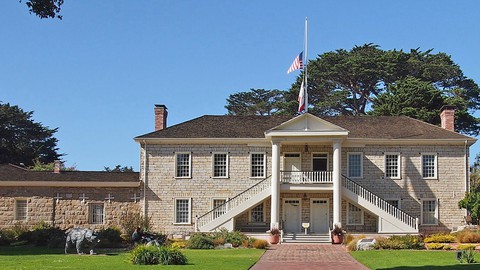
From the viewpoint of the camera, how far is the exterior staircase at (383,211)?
129ft

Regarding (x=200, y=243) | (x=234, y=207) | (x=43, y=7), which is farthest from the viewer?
(x=234, y=207)

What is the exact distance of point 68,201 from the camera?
42.2 meters

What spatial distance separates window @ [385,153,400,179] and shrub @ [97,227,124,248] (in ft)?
51.2

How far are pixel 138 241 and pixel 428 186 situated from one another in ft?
61.0

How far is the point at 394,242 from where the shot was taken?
33.2 m

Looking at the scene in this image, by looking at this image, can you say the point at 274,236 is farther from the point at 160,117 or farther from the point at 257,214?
the point at 160,117

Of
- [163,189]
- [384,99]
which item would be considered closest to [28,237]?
[163,189]

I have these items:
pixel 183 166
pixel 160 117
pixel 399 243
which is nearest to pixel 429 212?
pixel 399 243

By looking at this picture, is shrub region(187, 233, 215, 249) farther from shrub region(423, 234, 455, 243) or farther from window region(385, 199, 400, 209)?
window region(385, 199, 400, 209)

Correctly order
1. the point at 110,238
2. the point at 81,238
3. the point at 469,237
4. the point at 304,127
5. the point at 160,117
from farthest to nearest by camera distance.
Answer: the point at 160,117 < the point at 304,127 < the point at 110,238 < the point at 469,237 < the point at 81,238

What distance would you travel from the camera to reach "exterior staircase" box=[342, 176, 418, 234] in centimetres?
3922

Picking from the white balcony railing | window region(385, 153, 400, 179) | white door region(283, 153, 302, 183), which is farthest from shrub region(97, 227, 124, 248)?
window region(385, 153, 400, 179)

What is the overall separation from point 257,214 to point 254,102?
37.6 meters

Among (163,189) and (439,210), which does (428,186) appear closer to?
(439,210)
